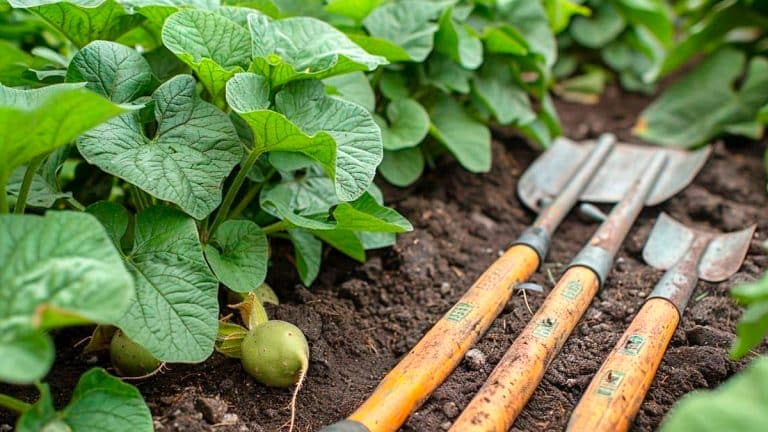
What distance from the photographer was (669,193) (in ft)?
8.34

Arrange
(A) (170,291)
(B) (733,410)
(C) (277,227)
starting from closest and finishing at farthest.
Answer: (B) (733,410) → (A) (170,291) → (C) (277,227)

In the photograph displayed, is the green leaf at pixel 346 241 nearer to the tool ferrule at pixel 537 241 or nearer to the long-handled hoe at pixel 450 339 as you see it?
the long-handled hoe at pixel 450 339

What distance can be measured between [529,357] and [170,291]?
75cm

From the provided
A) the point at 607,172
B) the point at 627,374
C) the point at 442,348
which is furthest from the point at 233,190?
the point at 607,172

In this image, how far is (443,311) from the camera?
198 cm

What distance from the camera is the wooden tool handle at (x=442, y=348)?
1486 mm

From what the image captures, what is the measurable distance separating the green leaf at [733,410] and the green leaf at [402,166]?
4.54ft

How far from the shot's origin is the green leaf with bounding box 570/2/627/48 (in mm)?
3445

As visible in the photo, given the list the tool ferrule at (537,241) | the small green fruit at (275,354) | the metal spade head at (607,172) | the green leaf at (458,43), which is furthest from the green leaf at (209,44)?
the metal spade head at (607,172)

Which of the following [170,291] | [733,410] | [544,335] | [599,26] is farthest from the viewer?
[599,26]

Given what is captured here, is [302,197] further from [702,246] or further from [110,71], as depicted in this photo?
[702,246]

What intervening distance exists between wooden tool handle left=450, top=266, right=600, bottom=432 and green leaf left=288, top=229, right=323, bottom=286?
568 millimetres

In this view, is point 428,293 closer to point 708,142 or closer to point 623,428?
point 623,428

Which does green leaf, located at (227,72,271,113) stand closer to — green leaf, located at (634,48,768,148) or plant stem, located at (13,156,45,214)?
plant stem, located at (13,156,45,214)
